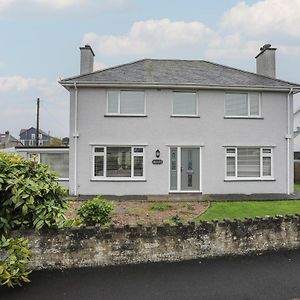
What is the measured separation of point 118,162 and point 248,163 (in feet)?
22.2

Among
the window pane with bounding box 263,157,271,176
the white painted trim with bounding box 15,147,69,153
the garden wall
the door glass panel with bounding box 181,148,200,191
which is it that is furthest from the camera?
the white painted trim with bounding box 15,147,69,153

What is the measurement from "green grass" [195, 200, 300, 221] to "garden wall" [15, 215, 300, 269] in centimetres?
347

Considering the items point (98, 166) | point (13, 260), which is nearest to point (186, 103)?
point (98, 166)

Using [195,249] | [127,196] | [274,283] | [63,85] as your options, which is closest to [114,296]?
[195,249]

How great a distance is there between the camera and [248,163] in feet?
56.2

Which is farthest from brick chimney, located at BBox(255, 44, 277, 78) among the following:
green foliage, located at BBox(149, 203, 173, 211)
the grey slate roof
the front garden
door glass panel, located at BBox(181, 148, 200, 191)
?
the front garden

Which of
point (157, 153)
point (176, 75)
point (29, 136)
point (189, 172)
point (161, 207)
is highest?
point (29, 136)

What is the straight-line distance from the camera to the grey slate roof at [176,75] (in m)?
16.5

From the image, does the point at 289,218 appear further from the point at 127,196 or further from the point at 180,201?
the point at 127,196

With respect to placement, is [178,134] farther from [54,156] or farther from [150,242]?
[150,242]

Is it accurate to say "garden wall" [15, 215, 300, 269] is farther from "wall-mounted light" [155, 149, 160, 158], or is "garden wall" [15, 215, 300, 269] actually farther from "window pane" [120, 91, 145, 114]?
"window pane" [120, 91, 145, 114]

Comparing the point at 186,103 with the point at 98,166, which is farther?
the point at 186,103

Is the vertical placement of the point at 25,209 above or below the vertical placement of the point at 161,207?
above

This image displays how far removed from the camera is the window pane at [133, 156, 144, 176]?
16609 mm
